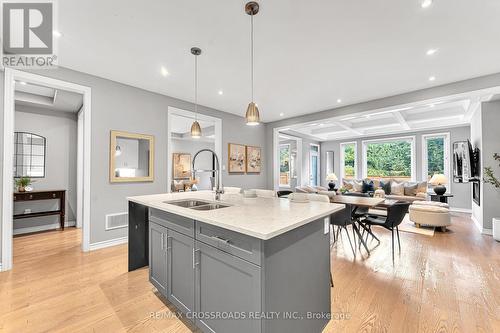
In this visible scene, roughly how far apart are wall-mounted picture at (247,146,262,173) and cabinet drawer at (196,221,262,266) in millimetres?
4563

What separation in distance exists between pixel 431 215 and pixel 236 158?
4.42 m

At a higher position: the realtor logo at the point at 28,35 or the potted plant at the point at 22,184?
the realtor logo at the point at 28,35

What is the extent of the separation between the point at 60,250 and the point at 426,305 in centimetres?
481

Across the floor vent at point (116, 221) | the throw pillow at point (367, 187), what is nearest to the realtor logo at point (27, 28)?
the floor vent at point (116, 221)

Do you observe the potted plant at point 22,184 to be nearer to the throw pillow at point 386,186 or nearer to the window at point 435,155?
the throw pillow at point 386,186

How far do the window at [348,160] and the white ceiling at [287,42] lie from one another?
17.2 ft

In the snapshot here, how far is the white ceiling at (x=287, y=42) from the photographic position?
2.05 metres

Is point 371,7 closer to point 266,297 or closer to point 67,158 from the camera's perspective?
point 266,297

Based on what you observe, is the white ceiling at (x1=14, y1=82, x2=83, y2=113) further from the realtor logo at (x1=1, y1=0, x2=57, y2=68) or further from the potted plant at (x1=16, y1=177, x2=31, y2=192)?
the potted plant at (x1=16, y1=177, x2=31, y2=192)

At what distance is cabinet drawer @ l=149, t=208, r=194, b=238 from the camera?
5.58 ft

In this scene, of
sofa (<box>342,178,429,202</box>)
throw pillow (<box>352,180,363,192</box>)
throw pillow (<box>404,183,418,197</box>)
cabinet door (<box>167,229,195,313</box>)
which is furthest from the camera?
throw pillow (<box>352,180,363,192</box>)

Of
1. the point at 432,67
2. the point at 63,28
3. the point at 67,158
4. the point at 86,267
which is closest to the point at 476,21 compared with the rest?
the point at 432,67

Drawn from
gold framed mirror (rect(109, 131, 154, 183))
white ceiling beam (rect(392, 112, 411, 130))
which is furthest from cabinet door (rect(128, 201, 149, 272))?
white ceiling beam (rect(392, 112, 411, 130))

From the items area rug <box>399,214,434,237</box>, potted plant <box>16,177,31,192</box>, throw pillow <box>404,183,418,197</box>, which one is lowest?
area rug <box>399,214,434,237</box>
